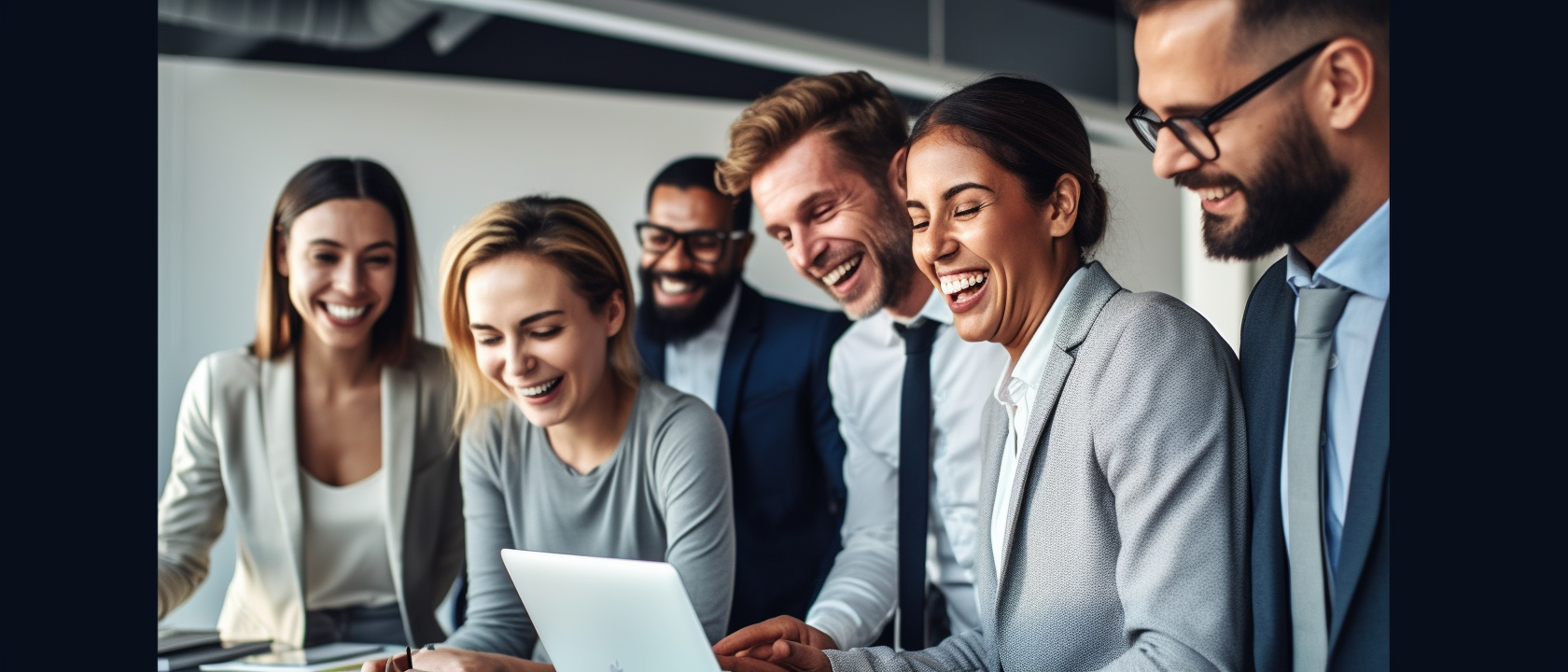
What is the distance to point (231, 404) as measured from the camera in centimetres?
330

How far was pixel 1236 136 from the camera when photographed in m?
2.04

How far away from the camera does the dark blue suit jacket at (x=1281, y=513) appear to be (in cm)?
191

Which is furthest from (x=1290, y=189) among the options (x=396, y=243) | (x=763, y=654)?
(x=396, y=243)

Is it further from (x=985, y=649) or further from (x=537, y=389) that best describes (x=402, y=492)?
(x=985, y=649)

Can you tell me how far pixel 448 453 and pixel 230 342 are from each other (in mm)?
666

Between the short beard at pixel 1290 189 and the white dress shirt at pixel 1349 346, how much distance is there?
0.07 m

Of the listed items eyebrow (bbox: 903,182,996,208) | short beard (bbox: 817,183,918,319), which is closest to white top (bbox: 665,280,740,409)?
short beard (bbox: 817,183,918,319)

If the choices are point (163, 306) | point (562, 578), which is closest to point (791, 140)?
point (562, 578)

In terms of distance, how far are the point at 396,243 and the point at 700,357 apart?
2.85 ft

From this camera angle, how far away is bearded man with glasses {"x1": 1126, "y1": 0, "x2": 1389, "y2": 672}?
1931 millimetres

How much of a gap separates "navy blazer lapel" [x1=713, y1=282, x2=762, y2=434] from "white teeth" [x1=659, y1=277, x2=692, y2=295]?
147 mm

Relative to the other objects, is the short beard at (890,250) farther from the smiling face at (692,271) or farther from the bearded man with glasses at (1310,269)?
the bearded man with glasses at (1310,269)

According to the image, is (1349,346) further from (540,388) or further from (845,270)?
(540,388)

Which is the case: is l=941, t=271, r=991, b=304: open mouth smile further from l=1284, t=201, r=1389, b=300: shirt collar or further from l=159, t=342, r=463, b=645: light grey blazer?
l=159, t=342, r=463, b=645: light grey blazer
